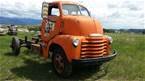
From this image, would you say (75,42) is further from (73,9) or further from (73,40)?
(73,9)

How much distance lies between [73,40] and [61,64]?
1148 millimetres

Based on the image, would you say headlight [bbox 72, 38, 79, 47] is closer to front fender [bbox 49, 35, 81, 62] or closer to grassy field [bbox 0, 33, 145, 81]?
front fender [bbox 49, 35, 81, 62]

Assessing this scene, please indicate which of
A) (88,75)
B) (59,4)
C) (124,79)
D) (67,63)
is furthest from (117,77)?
(59,4)

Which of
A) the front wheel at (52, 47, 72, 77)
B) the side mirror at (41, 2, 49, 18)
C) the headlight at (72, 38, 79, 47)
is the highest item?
the side mirror at (41, 2, 49, 18)

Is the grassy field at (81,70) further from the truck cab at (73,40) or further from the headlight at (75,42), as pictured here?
the headlight at (75,42)

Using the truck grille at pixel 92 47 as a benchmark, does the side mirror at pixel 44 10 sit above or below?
above

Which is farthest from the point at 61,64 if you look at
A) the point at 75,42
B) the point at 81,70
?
the point at 81,70

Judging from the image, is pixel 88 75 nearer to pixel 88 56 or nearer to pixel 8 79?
pixel 88 56

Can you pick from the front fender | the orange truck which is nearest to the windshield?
the orange truck

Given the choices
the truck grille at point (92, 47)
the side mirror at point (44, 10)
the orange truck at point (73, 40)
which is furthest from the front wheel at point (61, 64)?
the side mirror at point (44, 10)

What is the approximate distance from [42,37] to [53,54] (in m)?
1.69

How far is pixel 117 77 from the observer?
1143 cm

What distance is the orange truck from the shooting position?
34.7 ft

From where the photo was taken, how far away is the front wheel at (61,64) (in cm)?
1084
